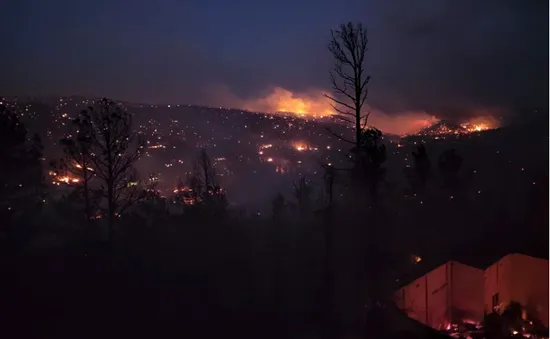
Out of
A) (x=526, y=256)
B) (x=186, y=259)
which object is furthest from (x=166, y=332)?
(x=526, y=256)

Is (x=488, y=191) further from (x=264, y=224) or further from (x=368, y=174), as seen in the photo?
(x=368, y=174)

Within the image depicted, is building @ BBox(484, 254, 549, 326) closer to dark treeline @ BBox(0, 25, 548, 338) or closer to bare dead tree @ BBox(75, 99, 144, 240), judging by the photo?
dark treeline @ BBox(0, 25, 548, 338)

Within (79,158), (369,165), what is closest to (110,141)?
(79,158)

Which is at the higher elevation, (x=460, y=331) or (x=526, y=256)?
(x=526, y=256)

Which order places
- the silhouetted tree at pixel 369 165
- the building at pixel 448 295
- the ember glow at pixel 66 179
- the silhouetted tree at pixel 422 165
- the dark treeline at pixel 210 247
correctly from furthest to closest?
1. the silhouetted tree at pixel 422 165
2. the ember glow at pixel 66 179
3. the building at pixel 448 295
4. the silhouetted tree at pixel 369 165
5. the dark treeline at pixel 210 247

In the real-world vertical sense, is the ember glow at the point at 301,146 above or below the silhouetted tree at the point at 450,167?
above

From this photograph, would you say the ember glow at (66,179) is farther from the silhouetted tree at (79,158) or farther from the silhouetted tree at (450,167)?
the silhouetted tree at (450,167)

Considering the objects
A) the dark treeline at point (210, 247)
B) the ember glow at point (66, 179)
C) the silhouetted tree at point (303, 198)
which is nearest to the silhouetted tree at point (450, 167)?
the dark treeline at point (210, 247)
